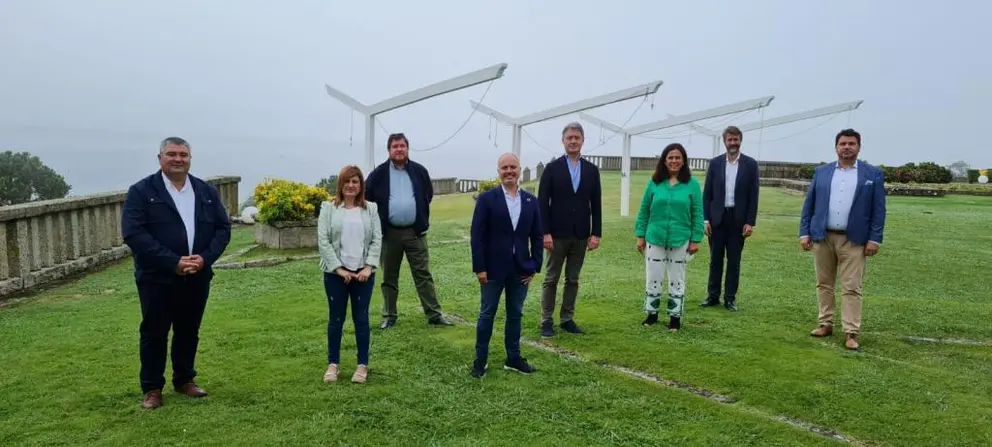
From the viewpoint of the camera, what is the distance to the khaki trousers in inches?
218

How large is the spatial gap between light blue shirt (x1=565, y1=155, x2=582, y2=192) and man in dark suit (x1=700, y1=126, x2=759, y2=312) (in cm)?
191

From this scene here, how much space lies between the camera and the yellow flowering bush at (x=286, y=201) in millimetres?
10477

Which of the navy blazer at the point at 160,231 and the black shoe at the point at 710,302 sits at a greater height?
the navy blazer at the point at 160,231

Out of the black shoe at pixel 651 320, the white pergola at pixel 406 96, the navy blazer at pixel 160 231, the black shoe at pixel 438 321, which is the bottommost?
the black shoe at pixel 438 321

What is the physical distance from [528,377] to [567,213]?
5.15 ft

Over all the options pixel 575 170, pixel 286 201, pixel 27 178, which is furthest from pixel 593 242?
pixel 27 178

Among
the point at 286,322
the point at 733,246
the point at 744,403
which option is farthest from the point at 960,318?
the point at 286,322

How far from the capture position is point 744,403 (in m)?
4.16

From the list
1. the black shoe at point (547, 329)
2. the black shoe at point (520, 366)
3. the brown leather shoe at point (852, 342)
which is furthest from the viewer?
the black shoe at point (547, 329)

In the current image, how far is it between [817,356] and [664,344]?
1123mm

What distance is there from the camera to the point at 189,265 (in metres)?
3.97

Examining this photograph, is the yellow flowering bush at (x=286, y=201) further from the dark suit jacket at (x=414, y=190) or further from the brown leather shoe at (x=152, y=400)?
the brown leather shoe at (x=152, y=400)

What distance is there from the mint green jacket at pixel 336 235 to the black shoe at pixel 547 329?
1.76m

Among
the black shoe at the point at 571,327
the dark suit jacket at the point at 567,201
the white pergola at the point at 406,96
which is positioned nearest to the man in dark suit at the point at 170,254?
the dark suit jacket at the point at 567,201
